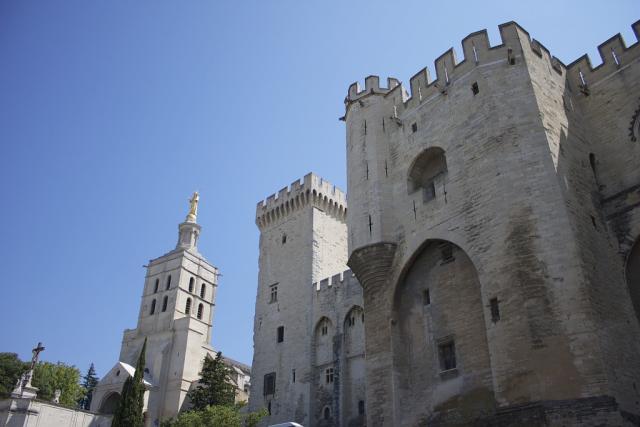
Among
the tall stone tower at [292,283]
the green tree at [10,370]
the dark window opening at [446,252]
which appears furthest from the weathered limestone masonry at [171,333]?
the dark window opening at [446,252]

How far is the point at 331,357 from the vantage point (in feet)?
85.8

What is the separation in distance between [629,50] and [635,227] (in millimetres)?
6350

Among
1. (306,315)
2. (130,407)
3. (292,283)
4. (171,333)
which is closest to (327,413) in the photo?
(306,315)

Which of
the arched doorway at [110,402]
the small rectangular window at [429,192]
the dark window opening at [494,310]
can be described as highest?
the small rectangular window at [429,192]

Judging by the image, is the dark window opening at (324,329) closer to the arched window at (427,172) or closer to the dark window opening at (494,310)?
the arched window at (427,172)

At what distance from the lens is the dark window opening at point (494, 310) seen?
13383 millimetres

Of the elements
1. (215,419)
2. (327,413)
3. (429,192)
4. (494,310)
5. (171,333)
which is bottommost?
(215,419)

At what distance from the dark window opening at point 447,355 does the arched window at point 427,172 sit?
4460 millimetres

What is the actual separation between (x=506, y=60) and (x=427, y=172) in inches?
164

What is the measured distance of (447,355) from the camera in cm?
1512

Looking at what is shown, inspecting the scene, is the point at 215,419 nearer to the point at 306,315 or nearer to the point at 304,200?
→ the point at 306,315

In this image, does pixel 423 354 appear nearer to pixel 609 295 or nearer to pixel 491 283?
pixel 491 283

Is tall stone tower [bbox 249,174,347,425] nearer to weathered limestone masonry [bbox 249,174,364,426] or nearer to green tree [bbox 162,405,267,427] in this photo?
weathered limestone masonry [bbox 249,174,364,426]

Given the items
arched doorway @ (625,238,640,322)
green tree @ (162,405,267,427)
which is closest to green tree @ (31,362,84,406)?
green tree @ (162,405,267,427)
